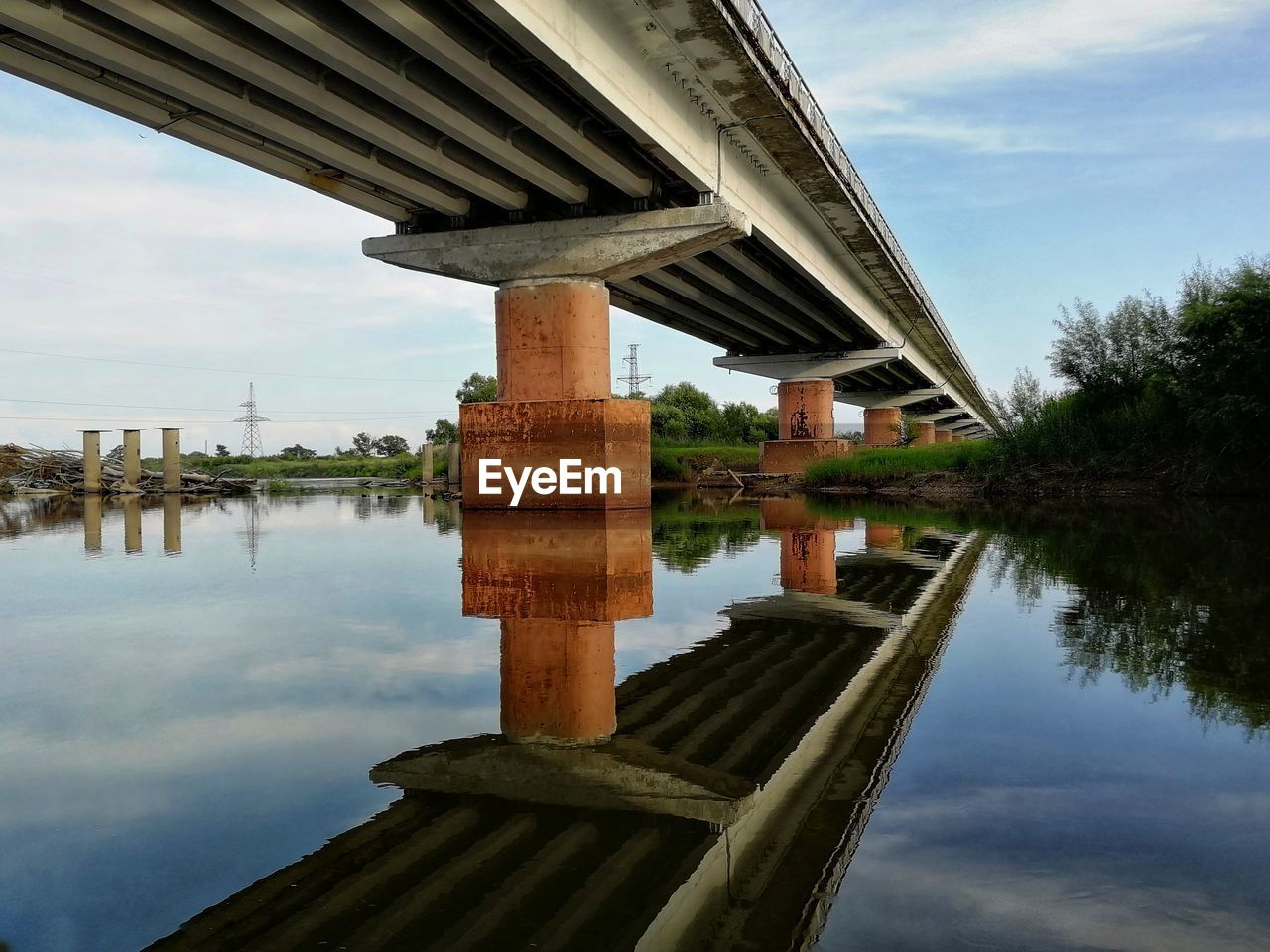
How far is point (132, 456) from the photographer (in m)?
39.3

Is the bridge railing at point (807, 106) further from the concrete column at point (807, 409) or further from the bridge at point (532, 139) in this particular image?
the concrete column at point (807, 409)

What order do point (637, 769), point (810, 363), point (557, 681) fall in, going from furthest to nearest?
1. point (810, 363)
2. point (557, 681)
3. point (637, 769)

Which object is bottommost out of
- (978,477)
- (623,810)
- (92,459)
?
(623,810)

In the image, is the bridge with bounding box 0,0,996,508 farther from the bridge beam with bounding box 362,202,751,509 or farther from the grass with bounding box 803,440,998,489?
the grass with bounding box 803,440,998,489

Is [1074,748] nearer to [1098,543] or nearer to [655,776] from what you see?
[655,776]

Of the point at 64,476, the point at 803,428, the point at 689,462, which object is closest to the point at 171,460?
the point at 64,476

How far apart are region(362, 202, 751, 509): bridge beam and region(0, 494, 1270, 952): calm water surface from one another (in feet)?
32.5

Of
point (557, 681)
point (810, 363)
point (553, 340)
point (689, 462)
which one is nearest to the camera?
point (557, 681)

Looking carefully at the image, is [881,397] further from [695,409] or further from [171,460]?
[171,460]

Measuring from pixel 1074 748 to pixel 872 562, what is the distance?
7.46 m

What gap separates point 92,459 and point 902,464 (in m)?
32.6

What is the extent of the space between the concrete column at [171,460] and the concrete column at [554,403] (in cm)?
2569

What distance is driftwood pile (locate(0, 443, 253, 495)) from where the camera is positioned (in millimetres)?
42031

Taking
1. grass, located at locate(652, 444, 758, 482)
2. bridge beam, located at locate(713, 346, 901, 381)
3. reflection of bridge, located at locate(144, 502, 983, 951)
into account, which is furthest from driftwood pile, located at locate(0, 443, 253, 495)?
reflection of bridge, located at locate(144, 502, 983, 951)
